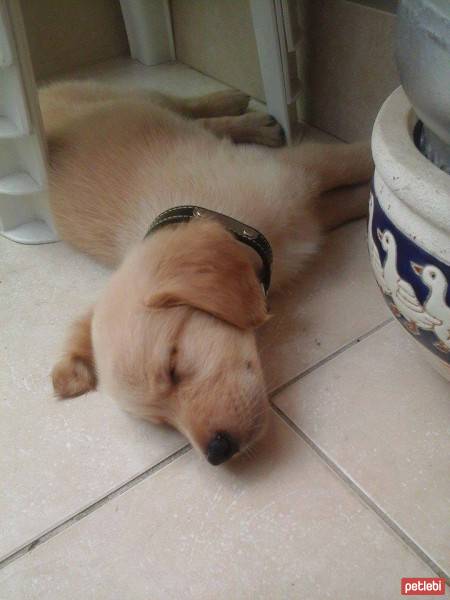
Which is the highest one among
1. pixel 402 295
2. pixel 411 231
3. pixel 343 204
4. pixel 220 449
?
pixel 411 231

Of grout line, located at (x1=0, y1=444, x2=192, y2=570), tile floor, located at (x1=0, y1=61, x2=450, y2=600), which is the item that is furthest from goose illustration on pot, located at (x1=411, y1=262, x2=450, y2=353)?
grout line, located at (x1=0, y1=444, x2=192, y2=570)

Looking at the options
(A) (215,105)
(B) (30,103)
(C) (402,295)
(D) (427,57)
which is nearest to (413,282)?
(C) (402,295)

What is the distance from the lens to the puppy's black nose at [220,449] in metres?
0.92

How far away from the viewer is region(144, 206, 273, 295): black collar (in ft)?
3.62

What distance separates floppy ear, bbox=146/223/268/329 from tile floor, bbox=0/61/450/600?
0.62 ft

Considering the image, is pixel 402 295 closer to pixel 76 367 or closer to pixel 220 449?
pixel 220 449

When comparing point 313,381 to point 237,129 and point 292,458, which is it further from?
point 237,129

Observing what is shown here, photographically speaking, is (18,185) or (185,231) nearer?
(185,231)

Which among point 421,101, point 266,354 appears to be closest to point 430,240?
point 421,101

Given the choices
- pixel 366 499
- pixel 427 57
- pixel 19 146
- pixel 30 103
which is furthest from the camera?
pixel 19 146

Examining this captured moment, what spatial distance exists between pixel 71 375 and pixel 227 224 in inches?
16.2

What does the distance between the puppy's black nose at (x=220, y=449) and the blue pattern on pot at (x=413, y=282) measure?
33 centimetres

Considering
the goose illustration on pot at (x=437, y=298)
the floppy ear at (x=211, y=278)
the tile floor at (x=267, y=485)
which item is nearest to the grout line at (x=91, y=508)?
the tile floor at (x=267, y=485)

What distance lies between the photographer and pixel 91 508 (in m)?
0.98
